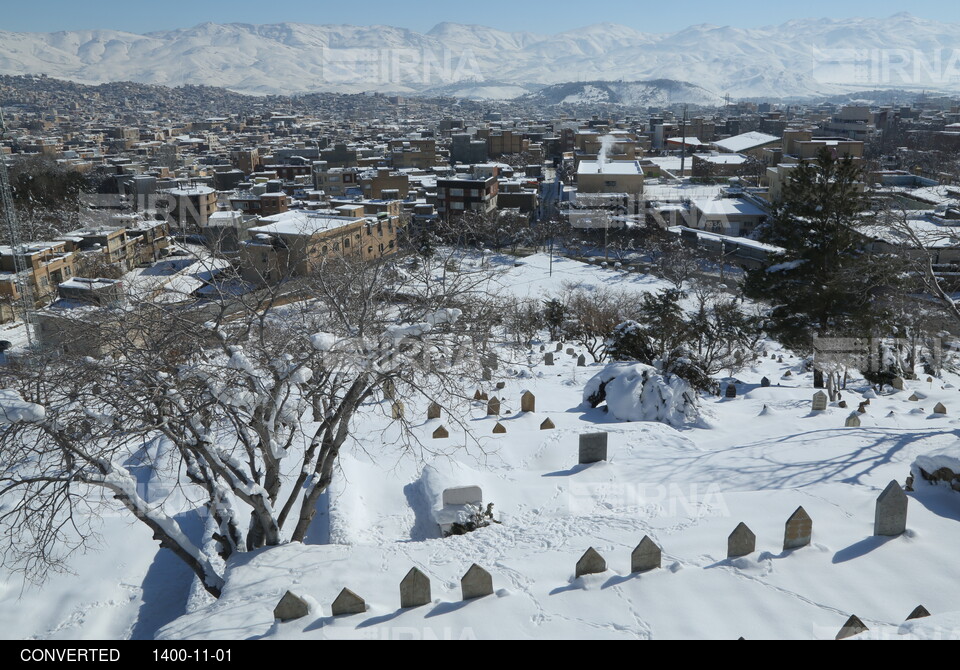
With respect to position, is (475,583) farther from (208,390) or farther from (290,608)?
(208,390)

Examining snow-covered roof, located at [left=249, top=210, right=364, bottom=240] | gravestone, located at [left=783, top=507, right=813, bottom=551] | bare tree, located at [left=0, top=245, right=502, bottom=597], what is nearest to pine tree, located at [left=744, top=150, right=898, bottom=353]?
gravestone, located at [left=783, top=507, right=813, bottom=551]

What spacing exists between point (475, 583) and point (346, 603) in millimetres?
1053

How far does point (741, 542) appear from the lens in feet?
19.2

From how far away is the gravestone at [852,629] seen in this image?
4488mm

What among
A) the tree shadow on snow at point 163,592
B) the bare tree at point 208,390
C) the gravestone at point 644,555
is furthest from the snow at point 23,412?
the gravestone at point 644,555

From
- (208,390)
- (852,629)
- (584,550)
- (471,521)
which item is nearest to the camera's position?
(852,629)

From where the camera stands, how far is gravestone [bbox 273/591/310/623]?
16.7ft

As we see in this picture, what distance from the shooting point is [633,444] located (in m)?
10.2

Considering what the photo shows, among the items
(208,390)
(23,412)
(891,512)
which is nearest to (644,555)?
(891,512)

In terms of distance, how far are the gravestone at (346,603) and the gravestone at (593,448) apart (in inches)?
189

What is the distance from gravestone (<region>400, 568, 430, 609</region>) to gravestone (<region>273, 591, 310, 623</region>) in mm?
784

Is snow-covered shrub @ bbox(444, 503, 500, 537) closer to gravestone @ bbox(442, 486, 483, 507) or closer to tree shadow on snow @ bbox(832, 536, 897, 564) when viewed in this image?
gravestone @ bbox(442, 486, 483, 507)

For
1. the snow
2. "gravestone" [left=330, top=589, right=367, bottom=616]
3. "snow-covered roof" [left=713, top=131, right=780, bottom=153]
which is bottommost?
"gravestone" [left=330, top=589, right=367, bottom=616]

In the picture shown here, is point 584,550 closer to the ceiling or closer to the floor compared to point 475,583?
closer to the floor
